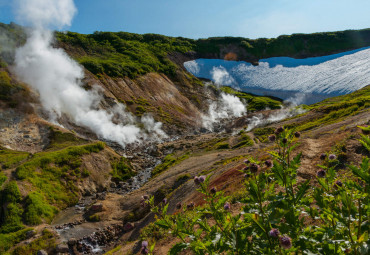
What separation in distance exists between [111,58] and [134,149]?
187 ft

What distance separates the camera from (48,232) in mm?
23078

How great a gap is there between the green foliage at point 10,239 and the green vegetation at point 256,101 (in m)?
82.8

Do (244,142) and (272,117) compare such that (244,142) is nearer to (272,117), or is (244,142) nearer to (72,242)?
(272,117)

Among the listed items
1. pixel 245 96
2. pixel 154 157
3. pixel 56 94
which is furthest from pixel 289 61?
pixel 56 94

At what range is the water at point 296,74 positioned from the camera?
9057 centimetres

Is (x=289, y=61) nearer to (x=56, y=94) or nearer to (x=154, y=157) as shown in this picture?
(x=154, y=157)

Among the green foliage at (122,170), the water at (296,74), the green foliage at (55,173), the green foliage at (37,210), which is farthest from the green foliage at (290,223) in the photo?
the water at (296,74)

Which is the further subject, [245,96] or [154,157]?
[245,96]

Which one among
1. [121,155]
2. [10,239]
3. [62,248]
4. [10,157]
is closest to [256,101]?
[121,155]

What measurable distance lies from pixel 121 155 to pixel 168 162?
8.11 metres

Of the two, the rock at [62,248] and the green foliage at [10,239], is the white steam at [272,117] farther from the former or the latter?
the green foliage at [10,239]

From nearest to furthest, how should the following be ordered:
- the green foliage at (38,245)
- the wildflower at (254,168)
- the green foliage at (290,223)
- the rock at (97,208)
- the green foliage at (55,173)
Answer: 1. the green foliage at (290,223)
2. the wildflower at (254,168)
3. the green foliage at (38,245)
4. the rock at (97,208)
5. the green foliage at (55,173)

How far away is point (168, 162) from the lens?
4547 cm

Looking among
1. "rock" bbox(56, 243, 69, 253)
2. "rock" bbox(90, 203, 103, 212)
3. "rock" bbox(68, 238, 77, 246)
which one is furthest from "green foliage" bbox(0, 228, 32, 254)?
"rock" bbox(90, 203, 103, 212)
